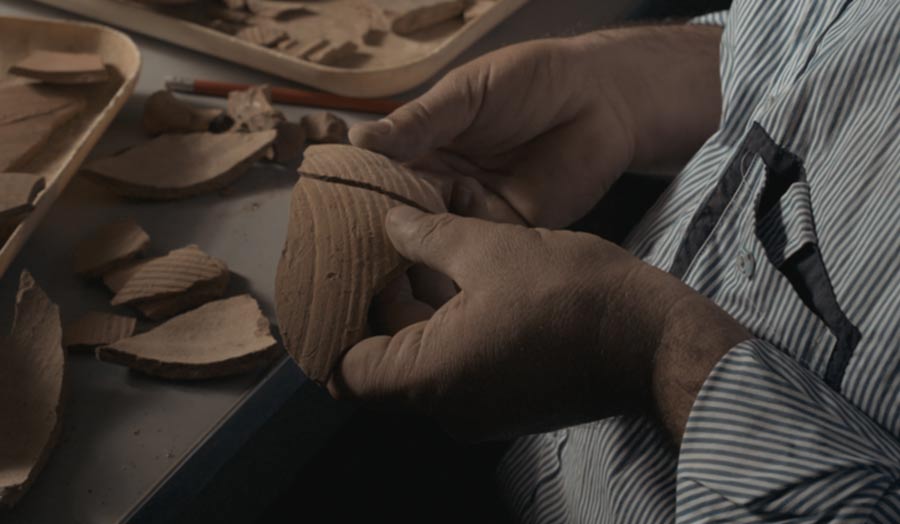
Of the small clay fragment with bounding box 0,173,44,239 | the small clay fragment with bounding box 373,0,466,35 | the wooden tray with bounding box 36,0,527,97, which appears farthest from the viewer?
the small clay fragment with bounding box 373,0,466,35

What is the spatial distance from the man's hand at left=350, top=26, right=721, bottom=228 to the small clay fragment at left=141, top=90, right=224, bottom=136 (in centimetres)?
45

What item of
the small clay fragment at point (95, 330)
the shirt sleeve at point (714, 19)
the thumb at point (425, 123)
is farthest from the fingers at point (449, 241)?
the shirt sleeve at point (714, 19)

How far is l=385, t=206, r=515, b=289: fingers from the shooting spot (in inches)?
35.3

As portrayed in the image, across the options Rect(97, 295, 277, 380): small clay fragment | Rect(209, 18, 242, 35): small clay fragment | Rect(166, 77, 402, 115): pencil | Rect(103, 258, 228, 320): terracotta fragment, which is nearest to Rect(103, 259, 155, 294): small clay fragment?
Rect(103, 258, 228, 320): terracotta fragment

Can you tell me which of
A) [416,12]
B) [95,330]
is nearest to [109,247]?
[95,330]

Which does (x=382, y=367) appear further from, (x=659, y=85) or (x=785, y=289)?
(x=659, y=85)

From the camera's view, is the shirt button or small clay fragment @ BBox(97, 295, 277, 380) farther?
small clay fragment @ BBox(97, 295, 277, 380)

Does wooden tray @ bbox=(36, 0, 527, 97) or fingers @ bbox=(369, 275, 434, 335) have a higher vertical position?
wooden tray @ bbox=(36, 0, 527, 97)

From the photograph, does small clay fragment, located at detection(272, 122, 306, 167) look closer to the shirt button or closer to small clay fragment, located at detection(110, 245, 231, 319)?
small clay fragment, located at detection(110, 245, 231, 319)

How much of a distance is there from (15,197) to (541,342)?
0.74 m

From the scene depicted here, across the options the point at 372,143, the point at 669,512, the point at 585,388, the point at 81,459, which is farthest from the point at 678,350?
the point at 81,459

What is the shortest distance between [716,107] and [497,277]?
Answer: 0.67m

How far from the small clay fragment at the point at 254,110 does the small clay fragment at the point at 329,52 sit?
108 millimetres

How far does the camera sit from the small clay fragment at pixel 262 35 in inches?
62.6
